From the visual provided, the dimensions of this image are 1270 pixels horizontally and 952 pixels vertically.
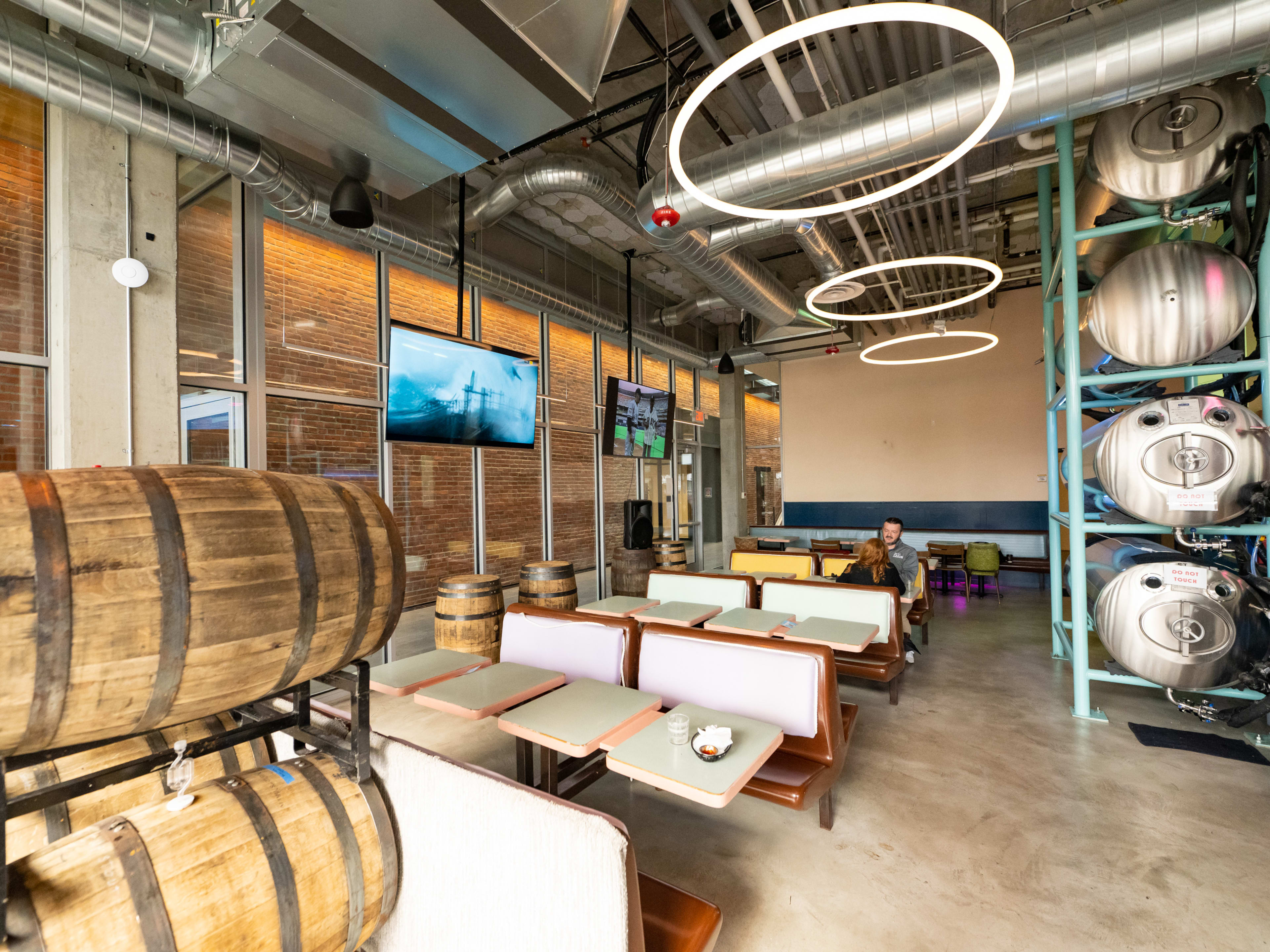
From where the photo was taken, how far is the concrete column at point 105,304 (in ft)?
10.0

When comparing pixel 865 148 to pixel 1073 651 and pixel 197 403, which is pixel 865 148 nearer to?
pixel 1073 651

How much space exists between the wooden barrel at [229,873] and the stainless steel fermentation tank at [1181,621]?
3.76 m

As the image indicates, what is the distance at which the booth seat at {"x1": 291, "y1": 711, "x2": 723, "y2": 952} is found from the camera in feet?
3.69

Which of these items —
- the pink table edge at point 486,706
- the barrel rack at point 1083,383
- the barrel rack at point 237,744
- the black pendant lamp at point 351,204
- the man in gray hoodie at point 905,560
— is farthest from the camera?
the man in gray hoodie at point 905,560

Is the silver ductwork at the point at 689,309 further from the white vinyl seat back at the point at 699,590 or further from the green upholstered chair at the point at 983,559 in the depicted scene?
the green upholstered chair at the point at 983,559

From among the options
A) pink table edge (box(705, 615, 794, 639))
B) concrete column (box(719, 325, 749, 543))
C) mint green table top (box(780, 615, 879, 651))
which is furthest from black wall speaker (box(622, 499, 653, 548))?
mint green table top (box(780, 615, 879, 651))

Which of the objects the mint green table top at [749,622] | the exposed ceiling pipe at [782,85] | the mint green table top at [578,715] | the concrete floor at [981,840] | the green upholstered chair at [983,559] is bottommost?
the concrete floor at [981,840]

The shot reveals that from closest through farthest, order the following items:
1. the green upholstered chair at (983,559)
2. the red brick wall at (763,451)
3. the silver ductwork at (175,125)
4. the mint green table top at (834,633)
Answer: the silver ductwork at (175,125) < the mint green table top at (834,633) < the green upholstered chair at (983,559) < the red brick wall at (763,451)

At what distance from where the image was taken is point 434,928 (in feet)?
4.46

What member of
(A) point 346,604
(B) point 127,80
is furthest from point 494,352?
(A) point 346,604

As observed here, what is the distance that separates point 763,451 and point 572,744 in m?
11.0

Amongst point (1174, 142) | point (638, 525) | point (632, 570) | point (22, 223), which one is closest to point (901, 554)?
point (632, 570)

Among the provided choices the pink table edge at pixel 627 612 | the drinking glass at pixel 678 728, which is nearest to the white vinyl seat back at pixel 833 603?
the pink table edge at pixel 627 612

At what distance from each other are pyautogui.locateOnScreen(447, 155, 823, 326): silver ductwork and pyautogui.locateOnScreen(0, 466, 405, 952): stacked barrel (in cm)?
366
